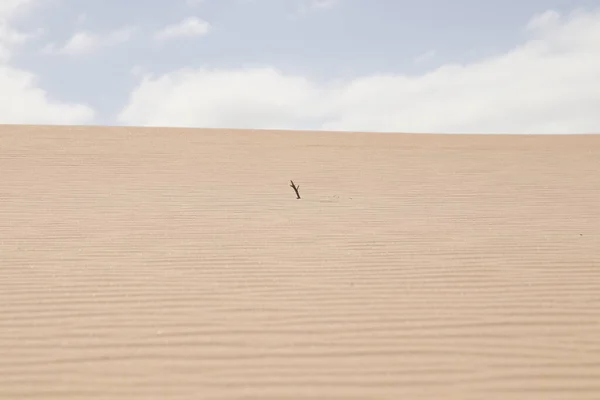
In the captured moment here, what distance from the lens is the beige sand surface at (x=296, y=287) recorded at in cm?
382

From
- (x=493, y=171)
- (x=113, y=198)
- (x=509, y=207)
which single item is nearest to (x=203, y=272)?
(x=113, y=198)

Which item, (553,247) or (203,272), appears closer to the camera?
(203,272)

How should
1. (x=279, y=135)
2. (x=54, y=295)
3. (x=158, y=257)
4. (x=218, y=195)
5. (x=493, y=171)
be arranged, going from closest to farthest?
(x=54, y=295) < (x=158, y=257) < (x=218, y=195) < (x=493, y=171) < (x=279, y=135)

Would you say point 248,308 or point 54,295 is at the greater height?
point 54,295

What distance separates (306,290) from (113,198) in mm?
5031

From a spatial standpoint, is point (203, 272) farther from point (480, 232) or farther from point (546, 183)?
point (546, 183)

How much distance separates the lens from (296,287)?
539 cm

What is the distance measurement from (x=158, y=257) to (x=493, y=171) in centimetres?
802

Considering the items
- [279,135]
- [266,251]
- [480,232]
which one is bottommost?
[480,232]

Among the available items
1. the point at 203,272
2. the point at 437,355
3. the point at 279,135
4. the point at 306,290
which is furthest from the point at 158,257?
the point at 279,135

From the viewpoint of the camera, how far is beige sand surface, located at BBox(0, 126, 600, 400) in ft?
12.5

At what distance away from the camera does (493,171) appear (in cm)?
1259

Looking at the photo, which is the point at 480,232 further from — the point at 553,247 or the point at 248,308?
the point at 248,308

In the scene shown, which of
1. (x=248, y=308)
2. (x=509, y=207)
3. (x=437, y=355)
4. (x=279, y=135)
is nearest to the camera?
(x=437, y=355)
